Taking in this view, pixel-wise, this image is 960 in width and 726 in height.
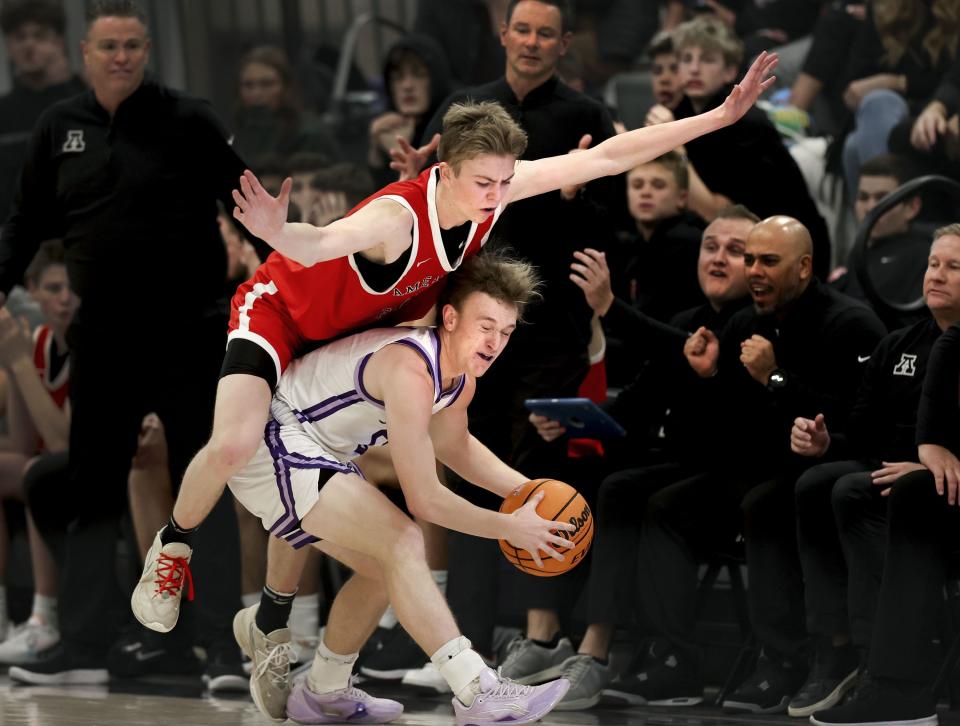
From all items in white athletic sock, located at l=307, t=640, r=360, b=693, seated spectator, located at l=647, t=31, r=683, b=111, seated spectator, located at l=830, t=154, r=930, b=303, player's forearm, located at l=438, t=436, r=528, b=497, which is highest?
seated spectator, located at l=647, t=31, r=683, b=111

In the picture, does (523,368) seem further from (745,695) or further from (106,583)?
(106,583)

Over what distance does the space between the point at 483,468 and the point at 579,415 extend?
33.0 inches

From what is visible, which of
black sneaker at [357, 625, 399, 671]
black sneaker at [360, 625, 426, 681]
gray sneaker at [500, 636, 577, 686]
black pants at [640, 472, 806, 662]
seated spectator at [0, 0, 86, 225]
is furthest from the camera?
seated spectator at [0, 0, 86, 225]

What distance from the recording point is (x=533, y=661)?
5477 millimetres

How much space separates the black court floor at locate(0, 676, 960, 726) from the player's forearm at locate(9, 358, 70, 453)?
3.86ft

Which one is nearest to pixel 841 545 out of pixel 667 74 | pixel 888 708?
pixel 888 708

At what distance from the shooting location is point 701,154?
6242mm

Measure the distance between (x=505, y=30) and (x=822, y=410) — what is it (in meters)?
1.87

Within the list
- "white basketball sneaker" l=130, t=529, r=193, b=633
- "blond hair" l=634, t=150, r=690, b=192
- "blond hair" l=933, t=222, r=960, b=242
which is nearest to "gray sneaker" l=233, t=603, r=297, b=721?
"white basketball sneaker" l=130, t=529, r=193, b=633

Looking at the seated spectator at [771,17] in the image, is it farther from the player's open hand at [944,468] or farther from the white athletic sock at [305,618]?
the white athletic sock at [305,618]

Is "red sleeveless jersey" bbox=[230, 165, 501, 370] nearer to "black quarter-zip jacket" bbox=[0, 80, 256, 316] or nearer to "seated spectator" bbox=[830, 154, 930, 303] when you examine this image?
"black quarter-zip jacket" bbox=[0, 80, 256, 316]

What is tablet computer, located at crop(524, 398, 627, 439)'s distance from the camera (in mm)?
5340

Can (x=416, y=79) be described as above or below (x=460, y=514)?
above

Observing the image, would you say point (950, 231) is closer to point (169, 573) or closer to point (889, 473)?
point (889, 473)
